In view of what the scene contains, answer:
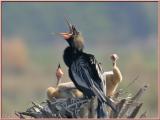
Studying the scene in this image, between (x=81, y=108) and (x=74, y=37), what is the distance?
22.0 inches

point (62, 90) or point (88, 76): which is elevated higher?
point (88, 76)

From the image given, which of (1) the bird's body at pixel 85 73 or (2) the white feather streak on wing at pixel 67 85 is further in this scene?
(2) the white feather streak on wing at pixel 67 85

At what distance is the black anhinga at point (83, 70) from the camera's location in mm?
5758

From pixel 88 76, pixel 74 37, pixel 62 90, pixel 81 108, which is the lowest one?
pixel 81 108

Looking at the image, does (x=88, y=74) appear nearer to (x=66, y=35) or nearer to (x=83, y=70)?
(x=83, y=70)

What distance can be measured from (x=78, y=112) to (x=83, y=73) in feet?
1.01

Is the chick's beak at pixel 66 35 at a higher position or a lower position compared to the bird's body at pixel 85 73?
higher

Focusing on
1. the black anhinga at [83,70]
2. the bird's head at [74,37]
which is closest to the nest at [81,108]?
the black anhinga at [83,70]

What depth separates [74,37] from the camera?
5773mm

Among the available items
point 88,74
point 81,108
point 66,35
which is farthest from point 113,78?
point 66,35

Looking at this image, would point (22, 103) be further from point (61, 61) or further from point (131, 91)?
point (131, 91)

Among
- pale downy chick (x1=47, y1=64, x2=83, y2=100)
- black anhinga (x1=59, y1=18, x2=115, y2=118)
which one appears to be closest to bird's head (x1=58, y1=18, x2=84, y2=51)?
black anhinga (x1=59, y1=18, x2=115, y2=118)

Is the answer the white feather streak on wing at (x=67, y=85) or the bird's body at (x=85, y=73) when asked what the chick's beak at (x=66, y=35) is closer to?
the bird's body at (x=85, y=73)

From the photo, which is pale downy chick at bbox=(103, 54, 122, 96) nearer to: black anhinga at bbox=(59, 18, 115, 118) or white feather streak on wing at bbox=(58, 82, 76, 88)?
black anhinga at bbox=(59, 18, 115, 118)
